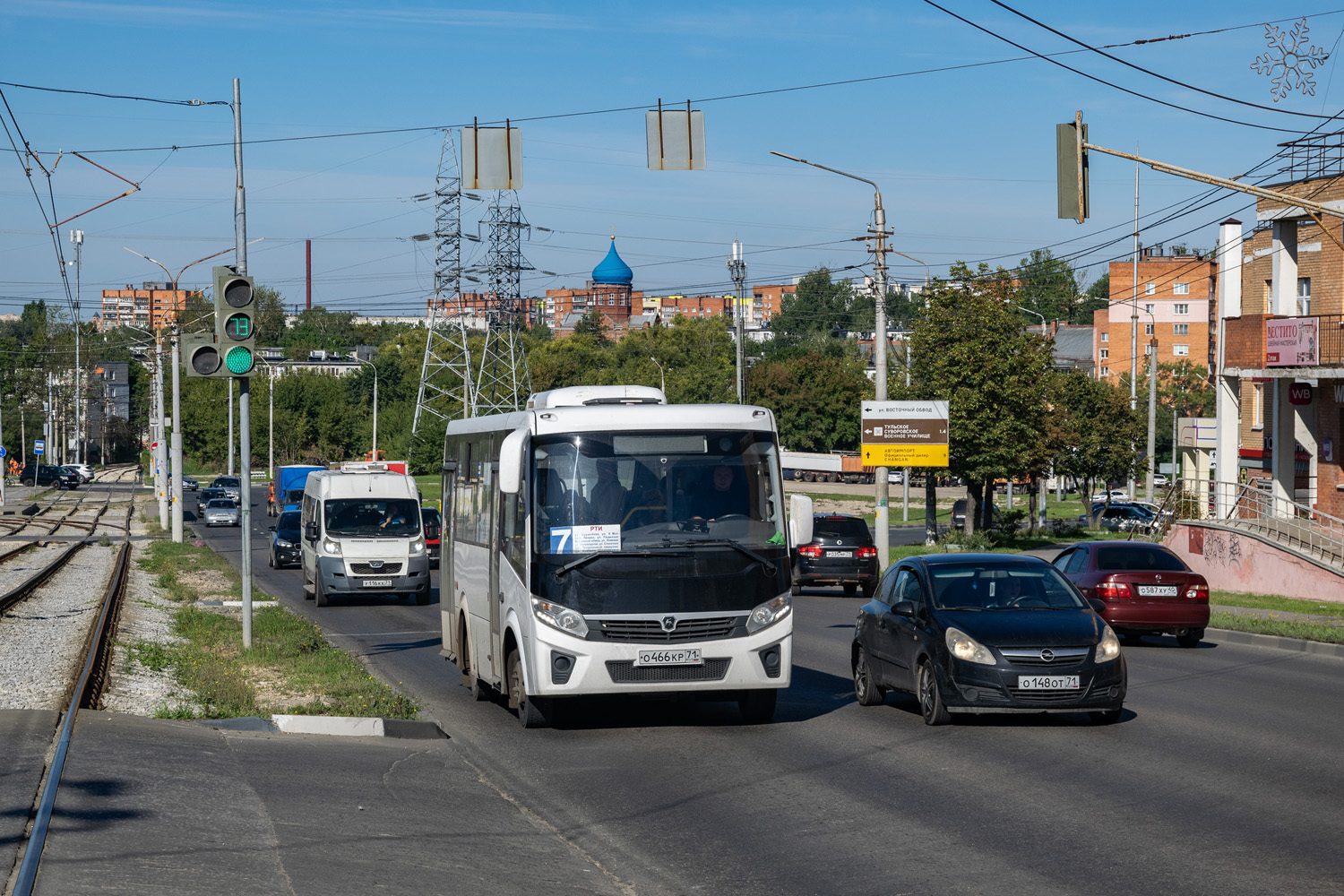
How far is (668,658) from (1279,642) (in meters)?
12.4

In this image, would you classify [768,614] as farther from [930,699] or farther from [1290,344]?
[1290,344]

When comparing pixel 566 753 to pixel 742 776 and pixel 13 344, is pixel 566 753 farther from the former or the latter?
pixel 13 344

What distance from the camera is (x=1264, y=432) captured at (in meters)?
40.2

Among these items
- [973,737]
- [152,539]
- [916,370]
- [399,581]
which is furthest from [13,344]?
[973,737]

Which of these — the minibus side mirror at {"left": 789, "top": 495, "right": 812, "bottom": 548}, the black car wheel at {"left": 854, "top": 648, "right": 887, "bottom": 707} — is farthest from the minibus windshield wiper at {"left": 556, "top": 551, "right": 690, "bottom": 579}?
the black car wheel at {"left": 854, "top": 648, "right": 887, "bottom": 707}

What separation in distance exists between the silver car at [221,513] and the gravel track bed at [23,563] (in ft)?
67.7

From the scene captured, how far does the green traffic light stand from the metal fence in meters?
22.0

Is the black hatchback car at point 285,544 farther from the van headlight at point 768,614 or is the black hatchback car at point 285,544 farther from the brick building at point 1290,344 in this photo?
the van headlight at point 768,614

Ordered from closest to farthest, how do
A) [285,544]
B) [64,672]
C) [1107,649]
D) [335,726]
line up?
1. [335,726]
2. [1107,649]
3. [64,672]
4. [285,544]

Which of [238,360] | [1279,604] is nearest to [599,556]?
[238,360]

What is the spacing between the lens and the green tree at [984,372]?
4669 cm

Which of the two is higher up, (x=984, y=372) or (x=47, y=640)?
(x=984, y=372)

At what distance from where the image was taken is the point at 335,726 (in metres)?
11.6

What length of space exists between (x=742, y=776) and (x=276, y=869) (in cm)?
396
